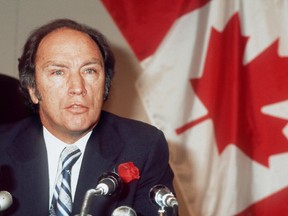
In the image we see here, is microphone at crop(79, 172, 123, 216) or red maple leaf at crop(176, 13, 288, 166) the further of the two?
red maple leaf at crop(176, 13, 288, 166)

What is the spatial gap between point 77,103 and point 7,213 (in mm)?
425

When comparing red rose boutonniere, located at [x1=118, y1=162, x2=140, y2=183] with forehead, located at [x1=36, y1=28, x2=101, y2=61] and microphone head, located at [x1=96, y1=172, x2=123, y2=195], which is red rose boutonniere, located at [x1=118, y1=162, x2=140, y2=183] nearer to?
microphone head, located at [x1=96, y1=172, x2=123, y2=195]

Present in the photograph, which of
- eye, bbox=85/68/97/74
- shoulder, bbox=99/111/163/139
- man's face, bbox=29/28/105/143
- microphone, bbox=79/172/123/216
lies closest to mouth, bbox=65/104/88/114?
man's face, bbox=29/28/105/143

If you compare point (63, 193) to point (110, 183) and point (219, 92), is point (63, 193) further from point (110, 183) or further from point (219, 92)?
point (219, 92)

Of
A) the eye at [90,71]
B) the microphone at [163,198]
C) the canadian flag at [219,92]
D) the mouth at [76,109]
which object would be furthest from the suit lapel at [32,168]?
the canadian flag at [219,92]

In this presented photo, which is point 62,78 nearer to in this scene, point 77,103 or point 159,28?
point 77,103

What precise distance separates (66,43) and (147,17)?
3.37ft

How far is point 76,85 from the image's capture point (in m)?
1.35

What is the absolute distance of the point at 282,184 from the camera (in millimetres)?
2221

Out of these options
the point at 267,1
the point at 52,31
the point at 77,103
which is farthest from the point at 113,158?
the point at 267,1

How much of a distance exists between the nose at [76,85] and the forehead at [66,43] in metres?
0.09

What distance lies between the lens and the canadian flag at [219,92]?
223 centimetres

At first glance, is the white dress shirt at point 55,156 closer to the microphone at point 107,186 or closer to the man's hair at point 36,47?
the man's hair at point 36,47

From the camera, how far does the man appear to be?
136cm
